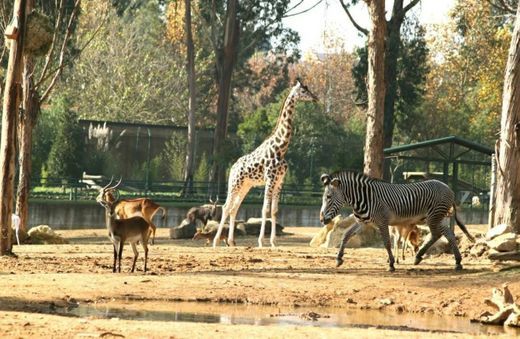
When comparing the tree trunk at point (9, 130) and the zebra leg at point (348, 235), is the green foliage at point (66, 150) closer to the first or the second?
the tree trunk at point (9, 130)

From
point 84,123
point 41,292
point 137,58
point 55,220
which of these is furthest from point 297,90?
point 137,58

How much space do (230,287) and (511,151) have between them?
788cm

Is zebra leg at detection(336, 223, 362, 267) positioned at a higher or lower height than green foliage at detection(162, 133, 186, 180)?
lower

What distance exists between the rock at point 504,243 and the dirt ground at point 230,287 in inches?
16.5

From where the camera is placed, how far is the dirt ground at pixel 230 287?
14391mm

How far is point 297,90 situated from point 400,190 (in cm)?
656

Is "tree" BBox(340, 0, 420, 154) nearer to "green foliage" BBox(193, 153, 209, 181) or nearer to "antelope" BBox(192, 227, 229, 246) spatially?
"green foliage" BBox(193, 153, 209, 181)

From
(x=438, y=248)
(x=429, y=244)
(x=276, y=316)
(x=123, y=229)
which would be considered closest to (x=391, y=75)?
(x=438, y=248)

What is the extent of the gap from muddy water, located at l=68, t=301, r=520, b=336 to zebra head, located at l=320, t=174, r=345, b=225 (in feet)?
16.1

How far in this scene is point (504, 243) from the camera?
22516 mm

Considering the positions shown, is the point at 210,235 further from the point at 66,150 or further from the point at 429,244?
the point at 66,150

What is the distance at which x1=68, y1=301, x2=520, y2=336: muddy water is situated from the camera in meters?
15.7

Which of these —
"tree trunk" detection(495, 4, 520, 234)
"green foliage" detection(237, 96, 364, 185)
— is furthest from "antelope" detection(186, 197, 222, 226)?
"green foliage" detection(237, 96, 364, 185)

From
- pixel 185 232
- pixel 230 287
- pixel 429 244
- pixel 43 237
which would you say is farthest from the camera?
pixel 185 232
